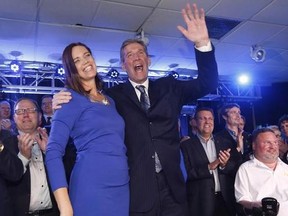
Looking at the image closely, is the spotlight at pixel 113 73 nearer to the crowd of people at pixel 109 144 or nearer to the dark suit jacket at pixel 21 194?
the crowd of people at pixel 109 144

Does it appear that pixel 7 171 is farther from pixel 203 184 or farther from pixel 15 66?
pixel 15 66

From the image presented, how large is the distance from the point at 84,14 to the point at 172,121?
3.13 metres

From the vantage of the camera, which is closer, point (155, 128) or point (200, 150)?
point (155, 128)

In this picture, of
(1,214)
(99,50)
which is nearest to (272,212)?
(1,214)

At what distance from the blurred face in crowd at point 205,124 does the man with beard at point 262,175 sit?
2.47 ft

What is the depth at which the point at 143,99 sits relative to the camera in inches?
69.3

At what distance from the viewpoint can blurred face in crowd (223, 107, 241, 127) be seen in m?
3.82

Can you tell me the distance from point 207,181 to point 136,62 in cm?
190

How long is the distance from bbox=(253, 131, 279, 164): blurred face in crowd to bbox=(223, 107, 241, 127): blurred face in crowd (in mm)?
880

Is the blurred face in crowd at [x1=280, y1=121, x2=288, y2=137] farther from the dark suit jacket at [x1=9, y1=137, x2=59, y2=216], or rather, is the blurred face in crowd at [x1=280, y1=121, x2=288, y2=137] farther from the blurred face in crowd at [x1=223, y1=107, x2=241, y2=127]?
→ the dark suit jacket at [x1=9, y1=137, x2=59, y2=216]

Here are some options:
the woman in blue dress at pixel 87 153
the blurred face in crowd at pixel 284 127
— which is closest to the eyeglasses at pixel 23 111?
the woman in blue dress at pixel 87 153

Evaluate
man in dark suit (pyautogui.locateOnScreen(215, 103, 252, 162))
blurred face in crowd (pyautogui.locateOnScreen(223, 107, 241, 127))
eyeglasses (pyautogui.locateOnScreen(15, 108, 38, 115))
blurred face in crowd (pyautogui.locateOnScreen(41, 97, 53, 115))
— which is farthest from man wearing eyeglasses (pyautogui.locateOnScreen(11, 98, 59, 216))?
blurred face in crowd (pyautogui.locateOnScreen(223, 107, 241, 127))

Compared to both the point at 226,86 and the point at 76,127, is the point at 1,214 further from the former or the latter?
the point at 226,86

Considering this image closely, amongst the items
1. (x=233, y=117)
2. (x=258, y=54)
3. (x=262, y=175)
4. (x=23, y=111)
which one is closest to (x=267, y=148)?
(x=262, y=175)
